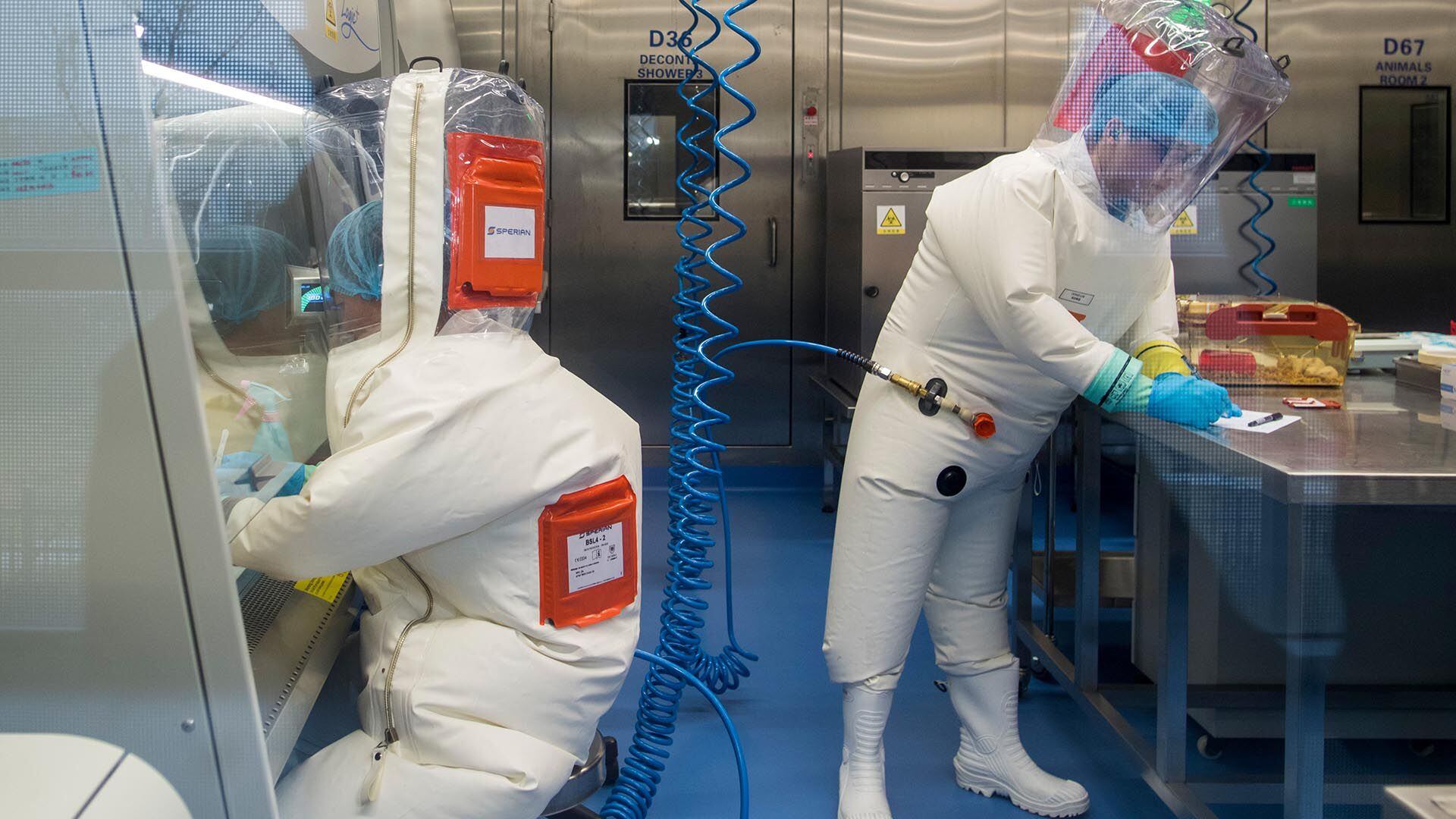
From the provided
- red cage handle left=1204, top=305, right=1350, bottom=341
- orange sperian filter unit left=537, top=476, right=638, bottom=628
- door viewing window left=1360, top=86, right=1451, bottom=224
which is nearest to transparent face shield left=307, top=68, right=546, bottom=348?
orange sperian filter unit left=537, top=476, right=638, bottom=628

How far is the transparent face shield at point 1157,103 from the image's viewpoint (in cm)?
162

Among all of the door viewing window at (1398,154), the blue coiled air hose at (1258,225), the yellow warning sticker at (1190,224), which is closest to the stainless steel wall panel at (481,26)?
the yellow warning sticker at (1190,224)

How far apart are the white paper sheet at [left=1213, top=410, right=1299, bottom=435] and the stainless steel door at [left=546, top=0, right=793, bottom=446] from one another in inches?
114

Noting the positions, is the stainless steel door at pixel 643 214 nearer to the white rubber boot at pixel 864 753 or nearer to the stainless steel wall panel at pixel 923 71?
the stainless steel wall panel at pixel 923 71

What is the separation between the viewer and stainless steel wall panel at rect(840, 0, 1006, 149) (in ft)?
14.5

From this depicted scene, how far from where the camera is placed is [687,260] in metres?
2.05

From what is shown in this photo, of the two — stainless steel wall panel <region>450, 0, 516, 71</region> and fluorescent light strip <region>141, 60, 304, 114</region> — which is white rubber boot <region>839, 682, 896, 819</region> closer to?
fluorescent light strip <region>141, 60, 304, 114</region>

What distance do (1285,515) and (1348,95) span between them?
4.03 meters

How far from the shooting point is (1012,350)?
1707mm

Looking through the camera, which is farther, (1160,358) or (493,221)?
(1160,358)

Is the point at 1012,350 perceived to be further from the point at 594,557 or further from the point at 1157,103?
the point at 594,557

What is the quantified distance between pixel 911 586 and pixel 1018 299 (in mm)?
520

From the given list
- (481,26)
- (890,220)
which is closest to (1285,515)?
(890,220)

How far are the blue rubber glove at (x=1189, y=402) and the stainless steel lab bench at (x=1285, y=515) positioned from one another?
25 millimetres
